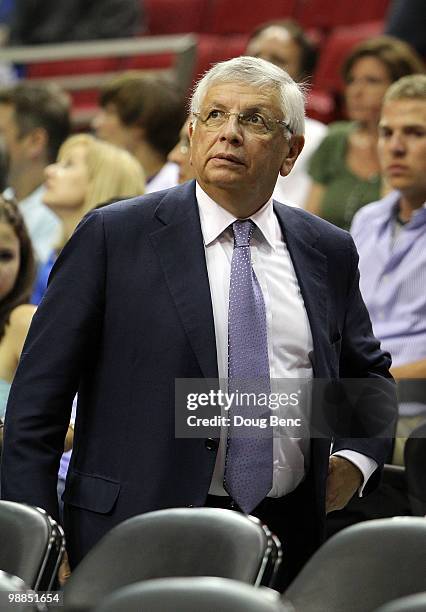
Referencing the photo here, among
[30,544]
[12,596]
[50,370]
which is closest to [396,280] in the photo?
[50,370]

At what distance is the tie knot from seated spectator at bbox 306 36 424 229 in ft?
7.80

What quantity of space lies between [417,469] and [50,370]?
50.7 inches

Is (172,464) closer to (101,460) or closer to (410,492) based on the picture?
(101,460)

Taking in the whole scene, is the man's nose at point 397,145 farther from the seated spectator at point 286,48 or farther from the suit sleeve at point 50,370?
the suit sleeve at point 50,370

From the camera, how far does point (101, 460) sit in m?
2.61

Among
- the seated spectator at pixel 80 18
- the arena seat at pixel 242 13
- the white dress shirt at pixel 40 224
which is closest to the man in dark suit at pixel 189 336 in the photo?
the white dress shirt at pixel 40 224

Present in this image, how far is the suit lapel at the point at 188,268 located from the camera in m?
2.58

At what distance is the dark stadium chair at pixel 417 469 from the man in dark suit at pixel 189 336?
2.28 feet

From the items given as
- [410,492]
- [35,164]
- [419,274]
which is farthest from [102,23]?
[410,492]

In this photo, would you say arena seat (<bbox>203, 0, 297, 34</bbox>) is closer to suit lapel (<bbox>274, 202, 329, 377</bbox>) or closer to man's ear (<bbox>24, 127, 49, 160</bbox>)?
man's ear (<bbox>24, 127, 49, 160</bbox>)

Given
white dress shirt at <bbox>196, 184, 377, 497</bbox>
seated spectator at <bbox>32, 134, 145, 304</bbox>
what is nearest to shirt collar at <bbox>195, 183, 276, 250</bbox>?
white dress shirt at <bbox>196, 184, 377, 497</bbox>

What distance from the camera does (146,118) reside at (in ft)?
17.3

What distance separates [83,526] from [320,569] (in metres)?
0.60

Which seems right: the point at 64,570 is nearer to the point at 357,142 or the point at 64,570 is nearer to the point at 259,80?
the point at 259,80
